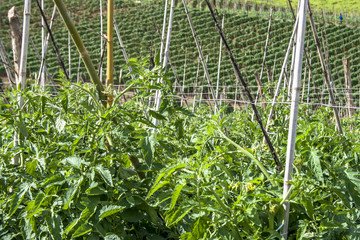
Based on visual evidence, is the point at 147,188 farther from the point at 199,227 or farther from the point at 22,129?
the point at 22,129

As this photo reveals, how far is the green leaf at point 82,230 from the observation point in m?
0.97

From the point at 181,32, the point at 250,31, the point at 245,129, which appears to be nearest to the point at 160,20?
the point at 181,32

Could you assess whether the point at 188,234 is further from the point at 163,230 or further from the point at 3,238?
the point at 3,238

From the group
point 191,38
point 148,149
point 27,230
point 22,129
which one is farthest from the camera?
point 191,38

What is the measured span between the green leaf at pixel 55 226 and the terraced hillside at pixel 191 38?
1967 cm

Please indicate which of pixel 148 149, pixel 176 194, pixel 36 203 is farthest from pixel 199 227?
pixel 36 203

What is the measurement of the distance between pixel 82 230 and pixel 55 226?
91 mm

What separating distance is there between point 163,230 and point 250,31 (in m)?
26.0

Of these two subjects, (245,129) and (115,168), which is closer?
(115,168)

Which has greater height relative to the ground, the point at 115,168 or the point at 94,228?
the point at 115,168

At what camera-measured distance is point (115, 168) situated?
1.13 metres

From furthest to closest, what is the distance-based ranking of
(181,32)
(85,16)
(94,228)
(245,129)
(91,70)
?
(85,16) < (181,32) < (245,129) < (91,70) < (94,228)

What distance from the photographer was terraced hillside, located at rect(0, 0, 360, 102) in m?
21.7

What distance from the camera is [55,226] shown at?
1.02 meters
